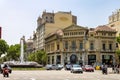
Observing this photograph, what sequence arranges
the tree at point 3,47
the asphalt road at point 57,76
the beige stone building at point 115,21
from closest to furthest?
the asphalt road at point 57,76 < the beige stone building at point 115,21 < the tree at point 3,47

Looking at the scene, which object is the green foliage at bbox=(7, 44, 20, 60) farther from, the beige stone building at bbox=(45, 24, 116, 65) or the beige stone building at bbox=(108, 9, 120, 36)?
the beige stone building at bbox=(45, 24, 116, 65)

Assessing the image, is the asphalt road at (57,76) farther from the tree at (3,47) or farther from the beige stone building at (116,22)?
the tree at (3,47)

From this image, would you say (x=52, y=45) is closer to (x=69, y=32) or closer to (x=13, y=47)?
(x=69, y=32)

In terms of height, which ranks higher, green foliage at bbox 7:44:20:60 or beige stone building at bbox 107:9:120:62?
beige stone building at bbox 107:9:120:62

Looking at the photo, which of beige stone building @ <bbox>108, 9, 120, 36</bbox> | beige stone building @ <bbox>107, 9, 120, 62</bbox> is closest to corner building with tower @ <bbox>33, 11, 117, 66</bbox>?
beige stone building @ <bbox>107, 9, 120, 62</bbox>

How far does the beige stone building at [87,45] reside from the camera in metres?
107

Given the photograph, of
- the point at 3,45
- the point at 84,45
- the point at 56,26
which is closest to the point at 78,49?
the point at 84,45

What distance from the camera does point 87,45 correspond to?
108 m

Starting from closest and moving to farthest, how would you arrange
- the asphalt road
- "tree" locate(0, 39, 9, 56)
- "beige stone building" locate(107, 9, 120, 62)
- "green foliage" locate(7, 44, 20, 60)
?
1. the asphalt road
2. "beige stone building" locate(107, 9, 120, 62)
3. "tree" locate(0, 39, 9, 56)
4. "green foliage" locate(7, 44, 20, 60)

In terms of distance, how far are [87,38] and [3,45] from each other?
1790 inches

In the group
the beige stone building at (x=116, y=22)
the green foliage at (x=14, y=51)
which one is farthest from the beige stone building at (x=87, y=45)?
the green foliage at (x=14, y=51)

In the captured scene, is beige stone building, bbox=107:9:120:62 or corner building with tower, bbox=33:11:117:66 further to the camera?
beige stone building, bbox=107:9:120:62

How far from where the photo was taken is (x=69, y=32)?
358 feet

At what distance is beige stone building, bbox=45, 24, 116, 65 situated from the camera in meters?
107
